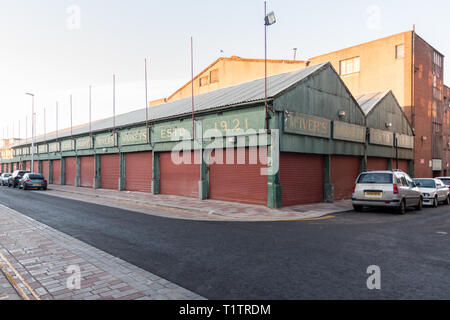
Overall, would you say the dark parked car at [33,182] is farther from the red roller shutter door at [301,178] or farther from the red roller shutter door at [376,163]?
the red roller shutter door at [376,163]

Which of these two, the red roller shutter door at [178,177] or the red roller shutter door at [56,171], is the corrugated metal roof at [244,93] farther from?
the red roller shutter door at [56,171]

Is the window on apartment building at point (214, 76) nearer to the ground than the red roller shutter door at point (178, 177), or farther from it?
farther from it

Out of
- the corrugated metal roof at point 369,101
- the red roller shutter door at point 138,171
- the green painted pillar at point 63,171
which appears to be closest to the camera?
the red roller shutter door at point 138,171

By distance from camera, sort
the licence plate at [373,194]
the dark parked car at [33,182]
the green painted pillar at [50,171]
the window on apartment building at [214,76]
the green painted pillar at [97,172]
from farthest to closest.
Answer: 1. the green painted pillar at [50,171]
2. the window on apartment building at [214,76]
3. the green painted pillar at [97,172]
4. the dark parked car at [33,182]
5. the licence plate at [373,194]

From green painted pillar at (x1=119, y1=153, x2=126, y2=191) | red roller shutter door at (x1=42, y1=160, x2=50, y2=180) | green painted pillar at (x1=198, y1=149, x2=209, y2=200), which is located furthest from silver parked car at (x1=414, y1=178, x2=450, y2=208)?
red roller shutter door at (x1=42, y1=160, x2=50, y2=180)

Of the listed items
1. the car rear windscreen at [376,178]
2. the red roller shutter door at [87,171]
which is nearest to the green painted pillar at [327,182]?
the car rear windscreen at [376,178]

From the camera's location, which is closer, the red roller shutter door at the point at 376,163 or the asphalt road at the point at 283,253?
the asphalt road at the point at 283,253

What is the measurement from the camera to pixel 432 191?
15695 mm

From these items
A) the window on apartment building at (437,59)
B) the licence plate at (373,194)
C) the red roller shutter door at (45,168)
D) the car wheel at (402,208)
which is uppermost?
the window on apartment building at (437,59)

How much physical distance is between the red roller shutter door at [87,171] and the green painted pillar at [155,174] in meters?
10.1

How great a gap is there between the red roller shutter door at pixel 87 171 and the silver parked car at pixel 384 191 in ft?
75.3

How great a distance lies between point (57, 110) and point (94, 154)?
14601mm

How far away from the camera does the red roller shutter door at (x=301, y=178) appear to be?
14344 mm
